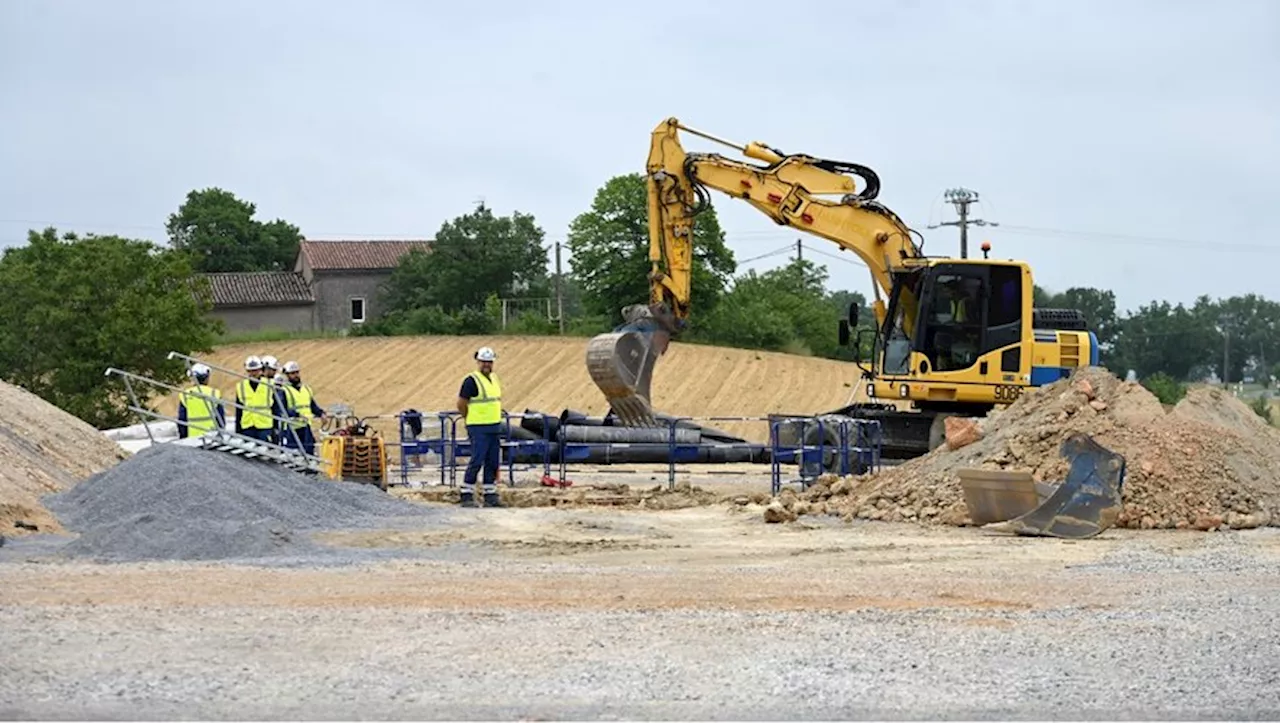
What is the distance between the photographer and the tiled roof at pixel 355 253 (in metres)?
78.0

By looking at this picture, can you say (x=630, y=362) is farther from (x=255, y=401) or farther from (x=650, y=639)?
(x=650, y=639)

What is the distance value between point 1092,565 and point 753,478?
13.9m

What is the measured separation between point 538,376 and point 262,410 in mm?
34701

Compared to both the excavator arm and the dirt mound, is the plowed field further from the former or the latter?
the dirt mound

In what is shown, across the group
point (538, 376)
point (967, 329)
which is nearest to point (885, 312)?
point (967, 329)

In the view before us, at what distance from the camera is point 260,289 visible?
250 ft

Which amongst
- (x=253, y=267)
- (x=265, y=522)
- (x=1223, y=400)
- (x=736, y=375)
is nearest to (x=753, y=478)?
(x=1223, y=400)

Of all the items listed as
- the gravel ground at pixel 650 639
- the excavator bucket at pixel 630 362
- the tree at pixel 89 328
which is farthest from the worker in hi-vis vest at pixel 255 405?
the tree at pixel 89 328

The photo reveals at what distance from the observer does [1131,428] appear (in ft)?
60.1

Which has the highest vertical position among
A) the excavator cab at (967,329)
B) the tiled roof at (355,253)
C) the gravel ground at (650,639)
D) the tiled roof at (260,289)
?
the tiled roof at (355,253)

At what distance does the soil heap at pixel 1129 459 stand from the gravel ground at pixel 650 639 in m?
2.84

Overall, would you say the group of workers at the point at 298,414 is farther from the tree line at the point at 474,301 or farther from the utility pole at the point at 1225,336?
the utility pole at the point at 1225,336

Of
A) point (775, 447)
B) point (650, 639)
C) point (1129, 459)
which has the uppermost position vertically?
point (1129, 459)

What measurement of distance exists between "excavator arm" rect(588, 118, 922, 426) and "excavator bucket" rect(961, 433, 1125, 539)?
9480 mm
